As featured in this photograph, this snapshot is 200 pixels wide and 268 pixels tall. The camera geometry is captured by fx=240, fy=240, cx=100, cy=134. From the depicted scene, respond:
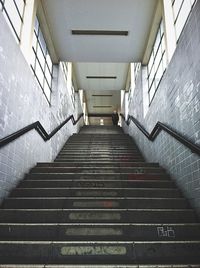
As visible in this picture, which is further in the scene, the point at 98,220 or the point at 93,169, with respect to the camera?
the point at 93,169

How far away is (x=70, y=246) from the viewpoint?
216cm

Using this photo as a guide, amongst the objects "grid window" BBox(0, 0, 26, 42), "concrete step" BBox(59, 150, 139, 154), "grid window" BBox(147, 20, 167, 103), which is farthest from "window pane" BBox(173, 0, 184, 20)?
"concrete step" BBox(59, 150, 139, 154)

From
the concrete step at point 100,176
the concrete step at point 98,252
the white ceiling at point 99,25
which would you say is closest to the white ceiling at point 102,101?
the white ceiling at point 99,25

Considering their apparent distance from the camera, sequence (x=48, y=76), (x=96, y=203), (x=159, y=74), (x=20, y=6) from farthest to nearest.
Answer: (x=48, y=76) < (x=159, y=74) < (x=20, y=6) < (x=96, y=203)

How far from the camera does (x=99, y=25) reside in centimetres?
531

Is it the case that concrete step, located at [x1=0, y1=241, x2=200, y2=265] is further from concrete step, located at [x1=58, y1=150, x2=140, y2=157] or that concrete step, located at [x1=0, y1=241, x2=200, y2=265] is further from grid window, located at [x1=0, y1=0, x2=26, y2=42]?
concrete step, located at [x1=58, y1=150, x2=140, y2=157]

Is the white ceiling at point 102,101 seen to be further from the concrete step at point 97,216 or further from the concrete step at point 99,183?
the concrete step at point 97,216

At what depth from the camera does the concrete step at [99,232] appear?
236 cm

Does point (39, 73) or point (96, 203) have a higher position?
point (39, 73)

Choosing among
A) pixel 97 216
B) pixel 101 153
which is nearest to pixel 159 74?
pixel 101 153

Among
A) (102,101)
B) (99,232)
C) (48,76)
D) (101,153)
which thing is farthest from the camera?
(102,101)

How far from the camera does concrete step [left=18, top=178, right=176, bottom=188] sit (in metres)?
3.45

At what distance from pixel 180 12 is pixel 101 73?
6.74m

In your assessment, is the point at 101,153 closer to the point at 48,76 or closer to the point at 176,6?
the point at 48,76
